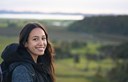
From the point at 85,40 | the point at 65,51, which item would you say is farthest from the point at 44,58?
the point at 85,40

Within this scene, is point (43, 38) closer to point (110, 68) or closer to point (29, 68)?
point (29, 68)

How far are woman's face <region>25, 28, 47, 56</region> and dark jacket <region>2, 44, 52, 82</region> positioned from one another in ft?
0.15

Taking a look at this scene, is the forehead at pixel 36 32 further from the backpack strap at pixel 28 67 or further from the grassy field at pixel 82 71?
the grassy field at pixel 82 71

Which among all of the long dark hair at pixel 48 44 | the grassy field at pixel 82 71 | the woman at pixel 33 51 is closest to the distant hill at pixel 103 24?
the grassy field at pixel 82 71

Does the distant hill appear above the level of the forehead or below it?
below

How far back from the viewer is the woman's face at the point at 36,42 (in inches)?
108

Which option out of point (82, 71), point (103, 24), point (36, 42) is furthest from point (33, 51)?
point (82, 71)

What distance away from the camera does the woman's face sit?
8.98 feet

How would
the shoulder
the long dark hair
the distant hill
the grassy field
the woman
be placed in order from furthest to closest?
the grassy field
the distant hill
the long dark hair
the woman
the shoulder

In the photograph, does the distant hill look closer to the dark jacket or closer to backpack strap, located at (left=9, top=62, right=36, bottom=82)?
the dark jacket

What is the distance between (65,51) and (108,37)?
418cm

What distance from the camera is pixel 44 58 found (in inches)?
118

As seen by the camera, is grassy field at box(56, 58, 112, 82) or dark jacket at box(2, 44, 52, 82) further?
grassy field at box(56, 58, 112, 82)

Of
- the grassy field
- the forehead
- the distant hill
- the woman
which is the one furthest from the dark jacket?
the grassy field
